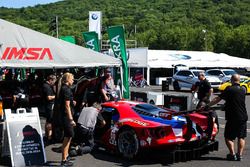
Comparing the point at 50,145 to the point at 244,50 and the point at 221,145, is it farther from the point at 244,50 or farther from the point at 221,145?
the point at 244,50

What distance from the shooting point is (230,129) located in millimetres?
8250

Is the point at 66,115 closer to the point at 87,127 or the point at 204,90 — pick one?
the point at 87,127

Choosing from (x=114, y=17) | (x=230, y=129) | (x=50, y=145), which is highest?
(x=114, y=17)

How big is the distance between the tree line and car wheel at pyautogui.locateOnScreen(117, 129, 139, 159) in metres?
65.8

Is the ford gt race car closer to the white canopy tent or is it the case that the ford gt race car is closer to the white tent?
the white tent

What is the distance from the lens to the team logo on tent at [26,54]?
11602mm

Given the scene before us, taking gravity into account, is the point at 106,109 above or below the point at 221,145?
above

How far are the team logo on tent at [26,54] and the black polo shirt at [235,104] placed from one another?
5.93m

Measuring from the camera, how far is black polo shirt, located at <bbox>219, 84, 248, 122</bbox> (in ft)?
26.9

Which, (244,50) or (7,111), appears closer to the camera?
(7,111)

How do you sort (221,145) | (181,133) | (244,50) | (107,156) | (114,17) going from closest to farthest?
(181,133)
(107,156)
(221,145)
(244,50)
(114,17)

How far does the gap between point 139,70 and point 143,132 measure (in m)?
37.0

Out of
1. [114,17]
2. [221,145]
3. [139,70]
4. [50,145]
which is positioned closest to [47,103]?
[50,145]

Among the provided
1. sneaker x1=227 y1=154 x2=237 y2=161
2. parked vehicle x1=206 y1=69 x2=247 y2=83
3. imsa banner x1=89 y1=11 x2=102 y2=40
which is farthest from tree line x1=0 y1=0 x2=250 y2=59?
sneaker x1=227 y1=154 x2=237 y2=161
